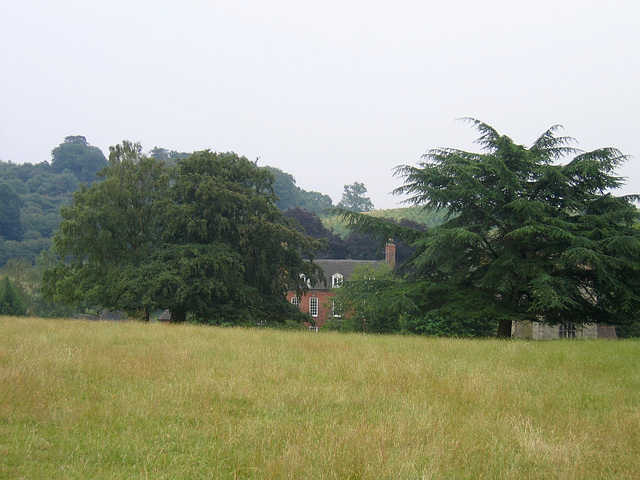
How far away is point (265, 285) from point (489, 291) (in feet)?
45.8

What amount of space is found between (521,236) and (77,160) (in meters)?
144

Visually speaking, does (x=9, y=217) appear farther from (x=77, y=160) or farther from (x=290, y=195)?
(x=290, y=195)

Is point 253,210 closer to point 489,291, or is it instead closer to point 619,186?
point 489,291

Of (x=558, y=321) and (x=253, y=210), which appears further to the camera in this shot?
(x=253, y=210)

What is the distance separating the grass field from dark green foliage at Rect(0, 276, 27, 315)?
140ft

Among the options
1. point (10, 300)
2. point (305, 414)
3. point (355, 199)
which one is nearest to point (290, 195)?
point (355, 199)

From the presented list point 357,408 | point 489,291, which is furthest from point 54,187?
point 357,408

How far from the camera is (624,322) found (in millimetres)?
23484

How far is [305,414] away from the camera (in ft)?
24.2

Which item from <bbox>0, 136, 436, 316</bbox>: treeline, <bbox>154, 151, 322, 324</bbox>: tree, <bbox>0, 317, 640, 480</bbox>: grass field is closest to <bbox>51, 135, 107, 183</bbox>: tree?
<bbox>0, 136, 436, 316</bbox>: treeline

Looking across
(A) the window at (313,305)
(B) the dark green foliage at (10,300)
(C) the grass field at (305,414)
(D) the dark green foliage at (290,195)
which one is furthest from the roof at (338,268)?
(D) the dark green foliage at (290,195)

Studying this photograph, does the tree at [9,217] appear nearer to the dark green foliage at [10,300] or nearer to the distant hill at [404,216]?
the dark green foliage at [10,300]

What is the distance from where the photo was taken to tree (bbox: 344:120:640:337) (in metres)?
21.3

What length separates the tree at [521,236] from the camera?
21.3 m
